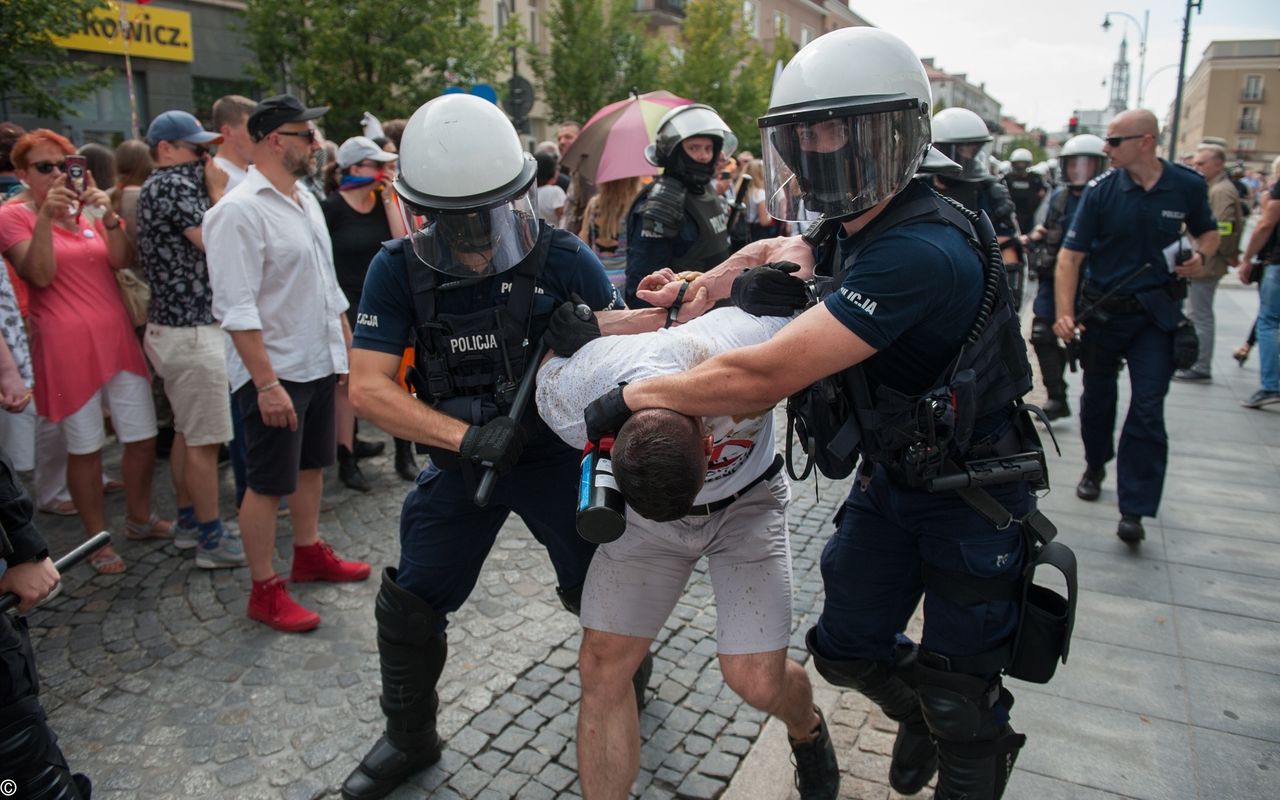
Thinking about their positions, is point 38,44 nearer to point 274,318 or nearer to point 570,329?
point 274,318

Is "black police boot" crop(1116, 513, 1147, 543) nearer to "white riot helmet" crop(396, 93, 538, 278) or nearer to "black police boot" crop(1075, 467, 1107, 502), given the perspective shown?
"black police boot" crop(1075, 467, 1107, 502)

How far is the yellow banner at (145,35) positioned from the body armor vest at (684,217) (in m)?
14.5

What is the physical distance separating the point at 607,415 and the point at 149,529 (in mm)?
3668

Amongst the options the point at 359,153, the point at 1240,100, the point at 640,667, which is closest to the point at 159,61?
the point at 359,153

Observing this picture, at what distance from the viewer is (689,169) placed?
447 cm

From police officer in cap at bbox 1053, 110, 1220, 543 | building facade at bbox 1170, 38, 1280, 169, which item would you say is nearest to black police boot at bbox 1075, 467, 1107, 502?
police officer in cap at bbox 1053, 110, 1220, 543

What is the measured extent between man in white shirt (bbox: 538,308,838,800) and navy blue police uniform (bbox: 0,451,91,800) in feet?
4.09

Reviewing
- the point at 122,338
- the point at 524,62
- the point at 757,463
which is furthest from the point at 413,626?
the point at 524,62

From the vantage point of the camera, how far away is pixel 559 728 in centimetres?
305

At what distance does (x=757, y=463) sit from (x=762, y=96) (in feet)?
93.7

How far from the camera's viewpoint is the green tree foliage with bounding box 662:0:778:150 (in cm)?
2744

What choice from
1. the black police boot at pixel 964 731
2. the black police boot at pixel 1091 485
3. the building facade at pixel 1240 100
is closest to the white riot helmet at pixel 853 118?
the black police boot at pixel 964 731

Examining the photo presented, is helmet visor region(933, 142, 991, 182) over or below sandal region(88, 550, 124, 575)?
over

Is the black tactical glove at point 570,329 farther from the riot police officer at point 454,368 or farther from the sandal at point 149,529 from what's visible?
the sandal at point 149,529
